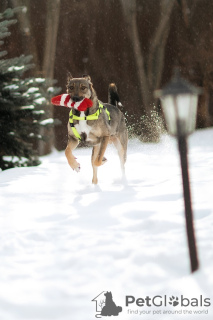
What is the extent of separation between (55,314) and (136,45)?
1243 cm

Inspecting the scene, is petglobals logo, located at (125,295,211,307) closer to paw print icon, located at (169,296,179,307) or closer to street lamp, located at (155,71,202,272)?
paw print icon, located at (169,296,179,307)

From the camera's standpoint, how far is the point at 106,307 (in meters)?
3.13

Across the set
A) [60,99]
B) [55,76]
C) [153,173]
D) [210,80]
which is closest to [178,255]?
[60,99]

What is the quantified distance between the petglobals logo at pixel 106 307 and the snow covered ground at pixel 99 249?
0.04m

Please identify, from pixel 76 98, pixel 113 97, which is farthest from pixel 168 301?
pixel 113 97

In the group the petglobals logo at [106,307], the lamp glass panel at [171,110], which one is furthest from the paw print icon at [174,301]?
the lamp glass panel at [171,110]

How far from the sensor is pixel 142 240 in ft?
13.5

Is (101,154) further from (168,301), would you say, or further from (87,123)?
(168,301)

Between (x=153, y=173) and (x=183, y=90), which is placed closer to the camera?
(x=183, y=90)

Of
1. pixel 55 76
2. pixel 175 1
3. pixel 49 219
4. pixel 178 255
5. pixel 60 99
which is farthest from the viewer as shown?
pixel 175 1

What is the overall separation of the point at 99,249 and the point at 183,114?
52.4 inches

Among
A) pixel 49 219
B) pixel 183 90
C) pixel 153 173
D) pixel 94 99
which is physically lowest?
pixel 153 173

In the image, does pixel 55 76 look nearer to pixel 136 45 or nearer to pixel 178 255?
pixel 136 45

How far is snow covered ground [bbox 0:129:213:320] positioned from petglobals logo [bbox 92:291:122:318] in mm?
37
